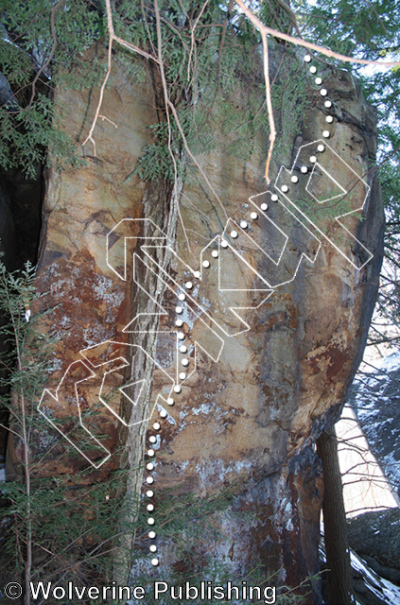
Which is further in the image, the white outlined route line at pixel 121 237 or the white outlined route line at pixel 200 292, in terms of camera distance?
the white outlined route line at pixel 121 237

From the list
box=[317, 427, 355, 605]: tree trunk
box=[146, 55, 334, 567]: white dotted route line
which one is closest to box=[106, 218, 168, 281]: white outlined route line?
box=[146, 55, 334, 567]: white dotted route line

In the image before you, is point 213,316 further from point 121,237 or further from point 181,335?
point 121,237

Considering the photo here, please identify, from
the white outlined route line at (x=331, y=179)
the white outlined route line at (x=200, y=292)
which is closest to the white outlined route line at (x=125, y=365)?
the white outlined route line at (x=200, y=292)

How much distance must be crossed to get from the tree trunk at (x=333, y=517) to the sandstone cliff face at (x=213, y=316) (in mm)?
1030

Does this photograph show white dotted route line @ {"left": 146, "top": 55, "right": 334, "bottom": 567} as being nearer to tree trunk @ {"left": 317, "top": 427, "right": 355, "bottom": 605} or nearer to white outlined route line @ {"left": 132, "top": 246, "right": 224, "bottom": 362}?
white outlined route line @ {"left": 132, "top": 246, "right": 224, "bottom": 362}

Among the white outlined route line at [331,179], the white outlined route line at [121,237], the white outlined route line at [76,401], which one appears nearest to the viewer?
the white outlined route line at [76,401]

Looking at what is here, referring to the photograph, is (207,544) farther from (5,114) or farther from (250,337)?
(5,114)

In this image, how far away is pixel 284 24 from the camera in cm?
275

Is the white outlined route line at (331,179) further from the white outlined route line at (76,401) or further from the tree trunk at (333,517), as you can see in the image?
the tree trunk at (333,517)

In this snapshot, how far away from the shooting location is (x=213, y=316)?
273 cm

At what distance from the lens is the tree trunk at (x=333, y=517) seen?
4195 millimetres
